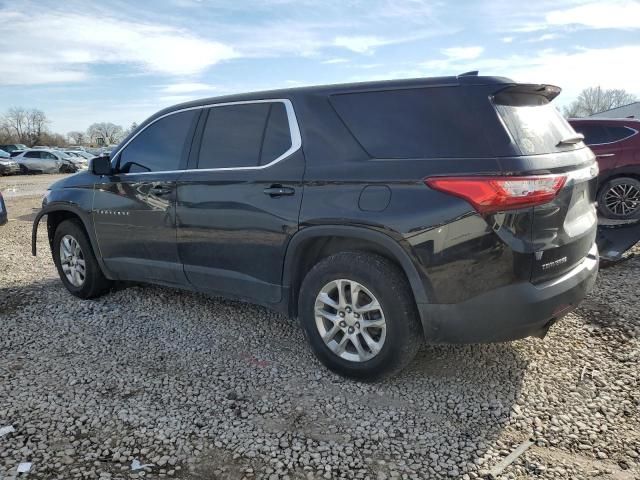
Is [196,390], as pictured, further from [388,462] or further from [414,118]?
[414,118]

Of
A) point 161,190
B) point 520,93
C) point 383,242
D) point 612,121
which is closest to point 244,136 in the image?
point 161,190

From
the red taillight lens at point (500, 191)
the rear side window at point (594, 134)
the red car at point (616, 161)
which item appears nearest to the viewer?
the red taillight lens at point (500, 191)

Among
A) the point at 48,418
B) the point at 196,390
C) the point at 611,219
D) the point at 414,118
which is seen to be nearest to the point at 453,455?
the point at 196,390

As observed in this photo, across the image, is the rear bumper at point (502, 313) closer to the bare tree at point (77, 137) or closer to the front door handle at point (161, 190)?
the front door handle at point (161, 190)

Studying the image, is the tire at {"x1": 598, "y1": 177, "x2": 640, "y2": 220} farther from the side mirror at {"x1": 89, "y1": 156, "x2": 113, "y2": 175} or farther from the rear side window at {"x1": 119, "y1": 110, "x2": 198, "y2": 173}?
the side mirror at {"x1": 89, "y1": 156, "x2": 113, "y2": 175}

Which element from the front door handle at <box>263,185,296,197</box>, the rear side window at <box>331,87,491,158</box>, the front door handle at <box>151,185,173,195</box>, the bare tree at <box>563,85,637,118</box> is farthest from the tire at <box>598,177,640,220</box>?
the bare tree at <box>563,85,637,118</box>

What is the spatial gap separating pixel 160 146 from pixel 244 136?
995 mm

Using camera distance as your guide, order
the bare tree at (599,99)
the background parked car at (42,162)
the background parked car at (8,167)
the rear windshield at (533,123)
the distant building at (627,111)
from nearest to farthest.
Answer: the rear windshield at (533,123) → the background parked car at (8,167) → the background parked car at (42,162) → the distant building at (627,111) → the bare tree at (599,99)

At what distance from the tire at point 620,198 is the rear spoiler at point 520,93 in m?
5.68

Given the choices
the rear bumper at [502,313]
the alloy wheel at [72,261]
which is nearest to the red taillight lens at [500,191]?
the rear bumper at [502,313]

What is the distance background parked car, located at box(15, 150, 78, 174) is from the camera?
32125 mm

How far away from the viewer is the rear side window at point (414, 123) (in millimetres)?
2855

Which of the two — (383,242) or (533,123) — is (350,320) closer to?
(383,242)

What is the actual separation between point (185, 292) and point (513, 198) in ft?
11.9
